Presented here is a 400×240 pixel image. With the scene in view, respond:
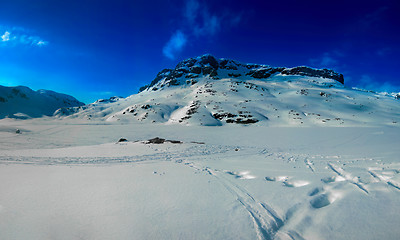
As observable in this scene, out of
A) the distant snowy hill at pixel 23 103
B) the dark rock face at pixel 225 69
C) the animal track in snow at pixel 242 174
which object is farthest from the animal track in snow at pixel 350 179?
the distant snowy hill at pixel 23 103

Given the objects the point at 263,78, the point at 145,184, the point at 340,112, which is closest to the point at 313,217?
the point at 145,184

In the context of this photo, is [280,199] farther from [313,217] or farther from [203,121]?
[203,121]

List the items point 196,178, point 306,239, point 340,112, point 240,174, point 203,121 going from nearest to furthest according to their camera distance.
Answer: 1. point 306,239
2. point 196,178
3. point 240,174
4. point 203,121
5. point 340,112

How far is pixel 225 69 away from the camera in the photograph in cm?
17162

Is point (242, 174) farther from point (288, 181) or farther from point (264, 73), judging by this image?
point (264, 73)

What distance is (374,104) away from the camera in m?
64.8

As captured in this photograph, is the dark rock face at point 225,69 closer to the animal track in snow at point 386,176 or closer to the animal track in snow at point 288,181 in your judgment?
the animal track in snow at point 386,176

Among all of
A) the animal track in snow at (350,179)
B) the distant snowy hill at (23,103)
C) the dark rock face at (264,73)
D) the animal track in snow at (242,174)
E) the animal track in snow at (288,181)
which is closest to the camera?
the animal track in snow at (350,179)

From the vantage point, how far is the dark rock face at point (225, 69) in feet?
492

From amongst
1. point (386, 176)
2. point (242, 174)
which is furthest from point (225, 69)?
point (386, 176)

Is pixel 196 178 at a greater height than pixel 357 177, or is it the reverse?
pixel 357 177

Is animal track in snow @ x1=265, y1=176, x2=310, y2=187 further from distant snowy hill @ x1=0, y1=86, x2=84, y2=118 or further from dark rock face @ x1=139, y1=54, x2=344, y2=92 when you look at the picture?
distant snowy hill @ x1=0, y1=86, x2=84, y2=118

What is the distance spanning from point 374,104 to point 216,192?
91.5 meters

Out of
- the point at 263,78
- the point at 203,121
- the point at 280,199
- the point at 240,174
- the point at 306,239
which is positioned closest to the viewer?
the point at 306,239
